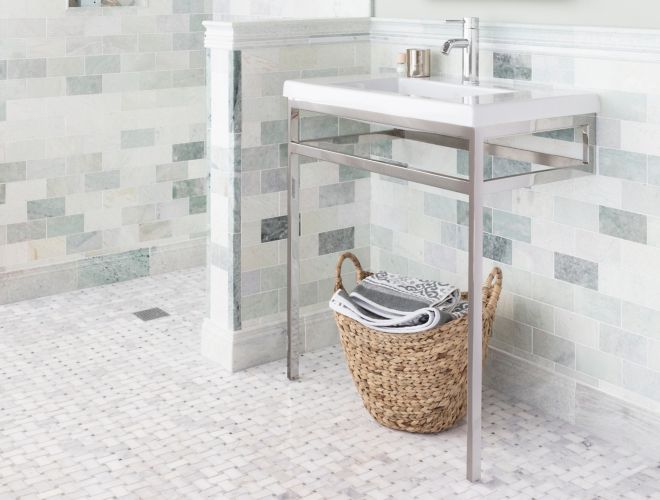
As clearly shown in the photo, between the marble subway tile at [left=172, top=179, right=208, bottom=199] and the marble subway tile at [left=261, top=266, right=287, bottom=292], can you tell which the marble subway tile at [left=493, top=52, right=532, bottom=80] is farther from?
the marble subway tile at [left=172, top=179, right=208, bottom=199]

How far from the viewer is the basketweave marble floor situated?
99.7 inches

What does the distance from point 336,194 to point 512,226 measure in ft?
2.39

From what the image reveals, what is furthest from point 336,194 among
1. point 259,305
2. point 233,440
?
point 233,440

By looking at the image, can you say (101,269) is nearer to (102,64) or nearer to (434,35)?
(102,64)

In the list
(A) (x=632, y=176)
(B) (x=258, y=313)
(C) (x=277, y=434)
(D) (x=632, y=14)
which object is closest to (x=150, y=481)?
(C) (x=277, y=434)

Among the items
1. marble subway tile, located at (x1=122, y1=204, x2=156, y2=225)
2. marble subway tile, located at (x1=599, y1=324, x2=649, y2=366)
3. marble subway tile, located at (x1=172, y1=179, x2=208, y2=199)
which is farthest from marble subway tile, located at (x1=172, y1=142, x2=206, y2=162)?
marble subway tile, located at (x1=599, y1=324, x2=649, y2=366)

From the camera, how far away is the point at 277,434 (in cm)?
284

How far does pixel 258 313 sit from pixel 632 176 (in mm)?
1375

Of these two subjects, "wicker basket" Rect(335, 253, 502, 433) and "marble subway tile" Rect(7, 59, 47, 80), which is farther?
"marble subway tile" Rect(7, 59, 47, 80)

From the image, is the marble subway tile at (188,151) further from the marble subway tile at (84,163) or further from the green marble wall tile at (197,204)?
the marble subway tile at (84,163)

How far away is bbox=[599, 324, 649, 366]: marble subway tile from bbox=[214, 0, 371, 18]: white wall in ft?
4.71

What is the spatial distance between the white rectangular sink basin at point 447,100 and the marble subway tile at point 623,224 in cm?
29

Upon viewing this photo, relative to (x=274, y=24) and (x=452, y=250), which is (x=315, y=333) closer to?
(x=452, y=250)

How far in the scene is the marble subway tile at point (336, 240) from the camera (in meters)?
3.50
